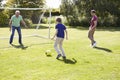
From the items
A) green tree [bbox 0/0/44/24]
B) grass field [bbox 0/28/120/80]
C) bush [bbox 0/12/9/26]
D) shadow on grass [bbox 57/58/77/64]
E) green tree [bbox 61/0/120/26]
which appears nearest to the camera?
grass field [bbox 0/28/120/80]

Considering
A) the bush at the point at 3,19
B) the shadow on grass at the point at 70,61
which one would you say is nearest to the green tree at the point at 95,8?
the bush at the point at 3,19

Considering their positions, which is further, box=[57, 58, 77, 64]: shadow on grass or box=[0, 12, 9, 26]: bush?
box=[0, 12, 9, 26]: bush

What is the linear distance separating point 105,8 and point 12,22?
70.0 ft

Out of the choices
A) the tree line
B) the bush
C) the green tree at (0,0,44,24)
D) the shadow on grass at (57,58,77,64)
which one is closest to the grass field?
the shadow on grass at (57,58,77,64)

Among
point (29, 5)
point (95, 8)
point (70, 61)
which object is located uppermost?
point (29, 5)

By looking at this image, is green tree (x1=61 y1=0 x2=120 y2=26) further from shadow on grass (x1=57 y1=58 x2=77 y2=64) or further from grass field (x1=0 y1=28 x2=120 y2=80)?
shadow on grass (x1=57 y1=58 x2=77 y2=64)

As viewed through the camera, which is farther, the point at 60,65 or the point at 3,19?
the point at 3,19

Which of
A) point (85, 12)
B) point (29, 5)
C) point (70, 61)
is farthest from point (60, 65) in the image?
point (29, 5)

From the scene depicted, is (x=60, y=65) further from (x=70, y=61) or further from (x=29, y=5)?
(x=29, y=5)

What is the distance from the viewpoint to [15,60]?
10836mm

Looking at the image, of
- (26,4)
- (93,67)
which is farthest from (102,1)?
(93,67)

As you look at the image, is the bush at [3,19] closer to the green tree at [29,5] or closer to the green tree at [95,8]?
the green tree at [29,5]

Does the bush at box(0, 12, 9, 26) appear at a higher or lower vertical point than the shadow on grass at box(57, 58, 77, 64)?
lower

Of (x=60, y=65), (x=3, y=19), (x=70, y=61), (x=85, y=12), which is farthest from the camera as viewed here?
(x=85, y=12)
